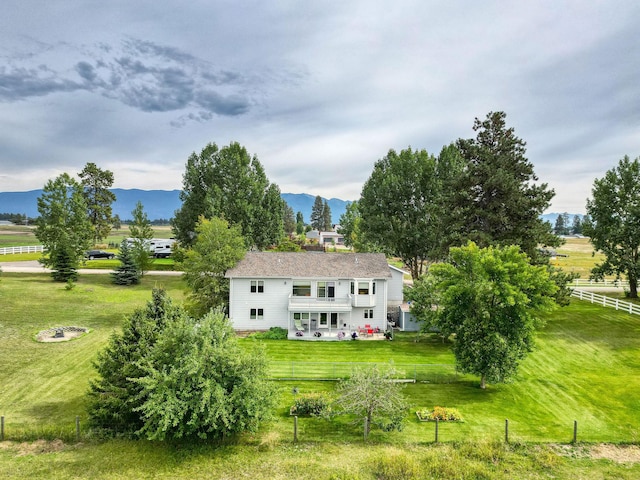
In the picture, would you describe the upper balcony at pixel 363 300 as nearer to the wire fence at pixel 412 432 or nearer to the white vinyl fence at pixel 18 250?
the wire fence at pixel 412 432

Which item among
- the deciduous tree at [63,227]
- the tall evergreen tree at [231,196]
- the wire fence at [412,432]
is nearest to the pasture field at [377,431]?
the wire fence at [412,432]

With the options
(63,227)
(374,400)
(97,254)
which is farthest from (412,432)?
(97,254)

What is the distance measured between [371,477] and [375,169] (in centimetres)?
3863

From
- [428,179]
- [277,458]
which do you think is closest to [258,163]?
[428,179]

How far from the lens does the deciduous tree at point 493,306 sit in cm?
2080

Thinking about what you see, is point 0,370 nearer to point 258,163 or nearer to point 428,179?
point 258,163

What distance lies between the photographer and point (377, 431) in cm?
1755

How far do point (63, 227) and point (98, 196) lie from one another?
2031cm

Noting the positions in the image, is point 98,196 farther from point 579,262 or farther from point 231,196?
point 579,262

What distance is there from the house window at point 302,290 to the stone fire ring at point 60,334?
16.3 metres

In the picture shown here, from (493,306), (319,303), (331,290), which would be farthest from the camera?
(331,290)

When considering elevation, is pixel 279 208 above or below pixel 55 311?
above

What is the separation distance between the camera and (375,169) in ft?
159

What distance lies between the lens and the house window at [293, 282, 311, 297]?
32.6 m
